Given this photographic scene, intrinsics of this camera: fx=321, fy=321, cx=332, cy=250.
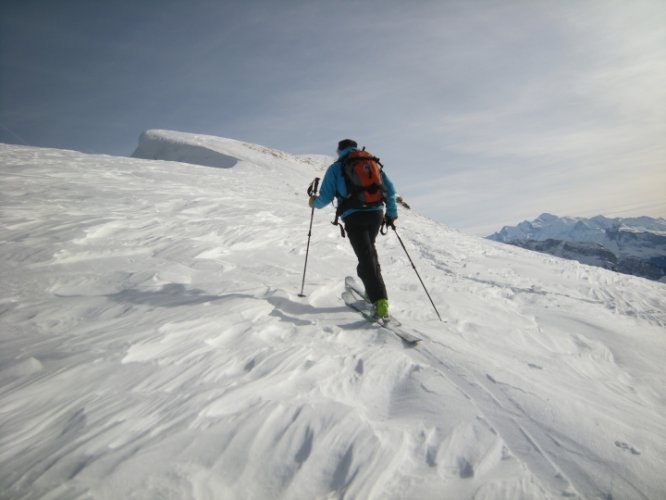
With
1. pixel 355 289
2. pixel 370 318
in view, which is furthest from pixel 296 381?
pixel 355 289

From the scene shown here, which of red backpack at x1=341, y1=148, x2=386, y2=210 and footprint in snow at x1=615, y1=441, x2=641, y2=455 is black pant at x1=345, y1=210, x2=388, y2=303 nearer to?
red backpack at x1=341, y1=148, x2=386, y2=210

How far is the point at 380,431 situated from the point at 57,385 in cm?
261

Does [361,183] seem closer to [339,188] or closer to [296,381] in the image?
[339,188]

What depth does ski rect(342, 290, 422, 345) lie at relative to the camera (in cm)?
357

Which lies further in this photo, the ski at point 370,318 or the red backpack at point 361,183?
the red backpack at point 361,183

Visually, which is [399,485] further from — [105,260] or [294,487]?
[105,260]

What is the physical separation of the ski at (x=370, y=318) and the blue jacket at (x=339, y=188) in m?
1.25

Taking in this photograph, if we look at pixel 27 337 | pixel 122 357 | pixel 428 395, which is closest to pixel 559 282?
pixel 428 395

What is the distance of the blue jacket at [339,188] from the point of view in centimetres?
454

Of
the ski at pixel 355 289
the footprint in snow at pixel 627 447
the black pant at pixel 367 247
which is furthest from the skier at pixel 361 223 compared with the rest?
the footprint in snow at pixel 627 447

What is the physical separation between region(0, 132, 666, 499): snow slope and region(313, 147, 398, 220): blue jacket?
4.85 ft

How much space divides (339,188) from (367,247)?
0.94 metres

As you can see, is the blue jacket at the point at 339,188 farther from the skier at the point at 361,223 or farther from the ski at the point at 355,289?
the ski at the point at 355,289

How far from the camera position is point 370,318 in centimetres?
415
